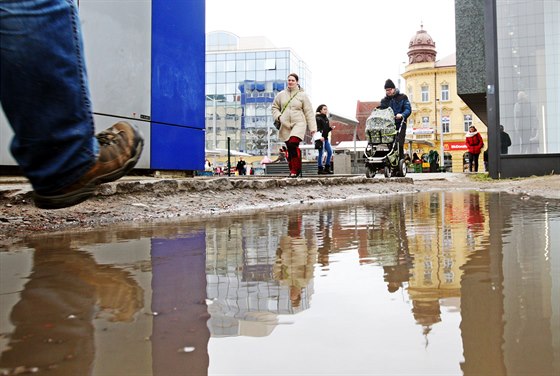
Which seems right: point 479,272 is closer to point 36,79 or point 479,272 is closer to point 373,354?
A: point 373,354

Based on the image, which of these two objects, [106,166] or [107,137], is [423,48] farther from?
[106,166]

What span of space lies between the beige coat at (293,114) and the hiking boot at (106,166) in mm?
6206

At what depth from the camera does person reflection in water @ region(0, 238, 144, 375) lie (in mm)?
908

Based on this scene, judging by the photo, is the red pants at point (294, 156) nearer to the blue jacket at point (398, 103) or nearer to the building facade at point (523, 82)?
the blue jacket at point (398, 103)

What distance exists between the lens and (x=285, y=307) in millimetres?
1227

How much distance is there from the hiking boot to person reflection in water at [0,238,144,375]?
227mm

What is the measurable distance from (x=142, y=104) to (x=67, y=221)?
3885 millimetres

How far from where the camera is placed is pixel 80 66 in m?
1.68

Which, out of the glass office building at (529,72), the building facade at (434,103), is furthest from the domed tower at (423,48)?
the glass office building at (529,72)

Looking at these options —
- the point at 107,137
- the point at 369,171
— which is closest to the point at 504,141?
the point at 369,171

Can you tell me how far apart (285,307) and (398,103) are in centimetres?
950

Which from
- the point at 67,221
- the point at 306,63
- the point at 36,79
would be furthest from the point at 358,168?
the point at 306,63

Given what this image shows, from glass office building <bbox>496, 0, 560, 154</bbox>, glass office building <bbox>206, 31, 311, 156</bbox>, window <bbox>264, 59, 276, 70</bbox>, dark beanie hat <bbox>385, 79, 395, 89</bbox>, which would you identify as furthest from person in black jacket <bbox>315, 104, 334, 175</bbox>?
window <bbox>264, 59, 276, 70</bbox>

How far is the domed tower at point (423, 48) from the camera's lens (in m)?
55.3
